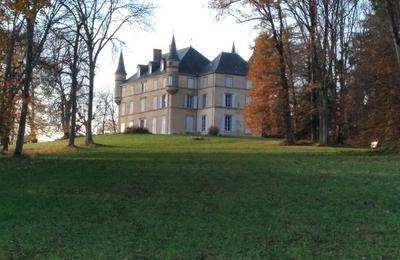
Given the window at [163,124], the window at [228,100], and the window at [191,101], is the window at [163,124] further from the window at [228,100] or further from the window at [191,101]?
the window at [228,100]

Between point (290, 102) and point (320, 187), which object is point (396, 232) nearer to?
point (320, 187)

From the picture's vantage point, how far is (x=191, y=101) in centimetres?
9400

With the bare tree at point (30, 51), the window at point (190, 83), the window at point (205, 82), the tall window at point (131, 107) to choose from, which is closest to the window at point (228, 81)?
the window at point (205, 82)

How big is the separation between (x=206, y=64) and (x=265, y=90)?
4377 centimetres

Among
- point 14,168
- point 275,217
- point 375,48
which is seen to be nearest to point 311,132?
point 375,48

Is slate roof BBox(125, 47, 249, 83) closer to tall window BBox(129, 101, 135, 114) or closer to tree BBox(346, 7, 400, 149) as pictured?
tall window BBox(129, 101, 135, 114)

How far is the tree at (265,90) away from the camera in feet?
168

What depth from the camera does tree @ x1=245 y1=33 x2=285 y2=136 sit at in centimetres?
5131

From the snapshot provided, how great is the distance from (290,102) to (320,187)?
116 ft

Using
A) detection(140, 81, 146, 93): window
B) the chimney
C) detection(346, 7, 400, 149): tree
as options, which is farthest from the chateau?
detection(346, 7, 400, 149): tree

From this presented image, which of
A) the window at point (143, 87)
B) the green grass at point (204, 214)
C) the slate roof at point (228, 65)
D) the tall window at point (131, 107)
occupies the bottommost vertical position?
the green grass at point (204, 214)

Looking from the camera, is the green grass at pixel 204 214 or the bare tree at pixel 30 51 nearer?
the green grass at pixel 204 214

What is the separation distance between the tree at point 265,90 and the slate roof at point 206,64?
37133mm

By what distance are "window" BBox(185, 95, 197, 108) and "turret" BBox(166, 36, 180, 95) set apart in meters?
2.54
